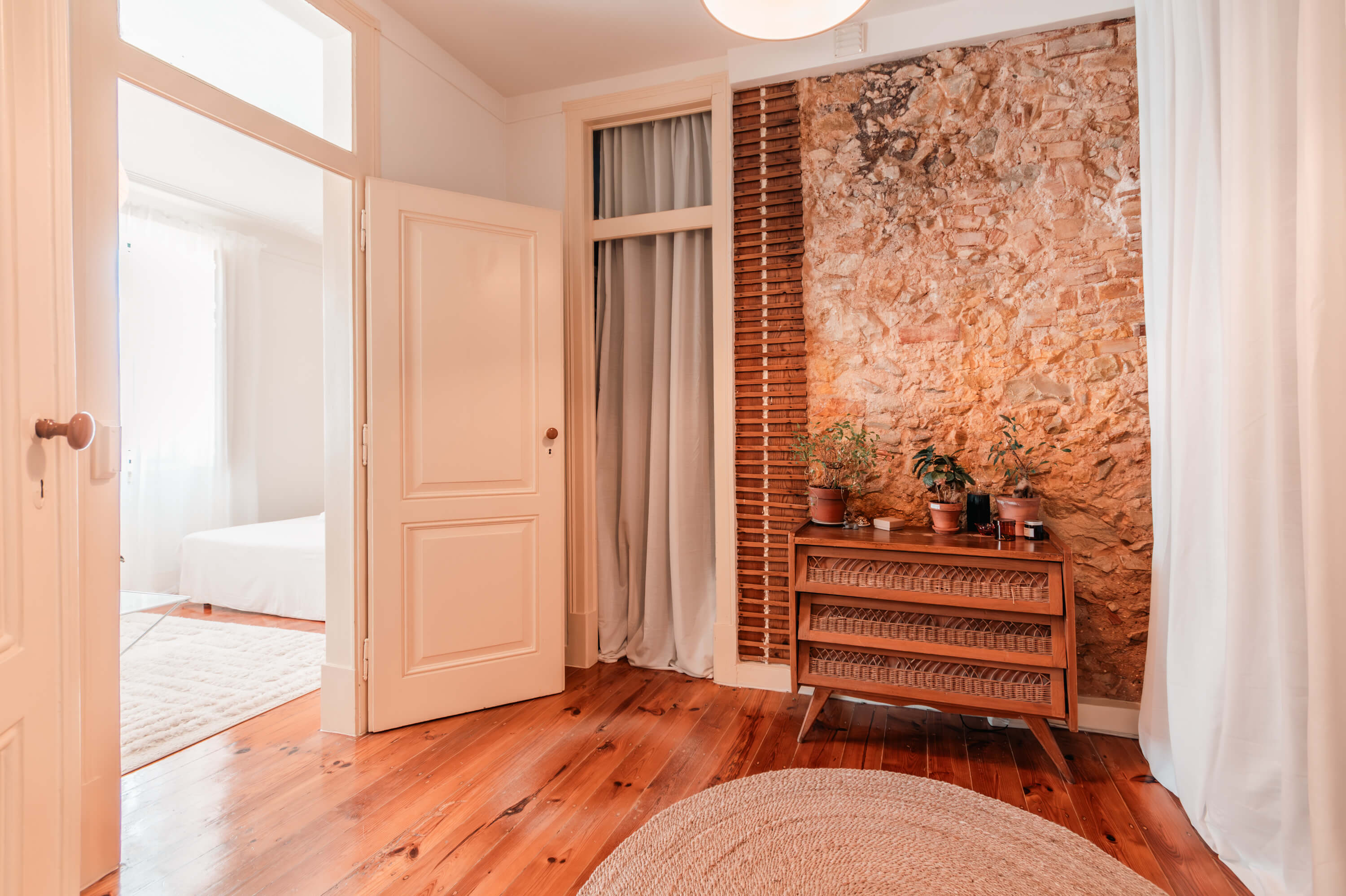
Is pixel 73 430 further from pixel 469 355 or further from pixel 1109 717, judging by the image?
pixel 1109 717

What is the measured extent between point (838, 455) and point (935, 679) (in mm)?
922

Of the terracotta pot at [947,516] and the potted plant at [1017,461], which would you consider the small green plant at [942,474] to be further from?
the potted plant at [1017,461]

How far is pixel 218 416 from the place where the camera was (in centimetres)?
480

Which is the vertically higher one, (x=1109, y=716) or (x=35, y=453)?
(x=35, y=453)

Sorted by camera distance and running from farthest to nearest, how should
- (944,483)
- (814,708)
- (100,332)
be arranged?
1. (944,483)
2. (814,708)
3. (100,332)

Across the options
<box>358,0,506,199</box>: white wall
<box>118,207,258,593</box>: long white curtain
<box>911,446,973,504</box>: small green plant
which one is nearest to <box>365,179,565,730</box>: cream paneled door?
<box>358,0,506,199</box>: white wall

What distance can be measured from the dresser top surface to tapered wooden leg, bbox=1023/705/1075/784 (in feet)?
1.72

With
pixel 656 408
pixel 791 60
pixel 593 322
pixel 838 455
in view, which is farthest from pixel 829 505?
pixel 791 60

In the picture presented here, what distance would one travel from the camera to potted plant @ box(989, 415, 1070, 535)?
2.32 metres

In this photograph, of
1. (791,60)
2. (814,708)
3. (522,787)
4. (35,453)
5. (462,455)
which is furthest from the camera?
(791,60)

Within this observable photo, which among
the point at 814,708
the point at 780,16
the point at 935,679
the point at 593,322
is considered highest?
the point at 780,16

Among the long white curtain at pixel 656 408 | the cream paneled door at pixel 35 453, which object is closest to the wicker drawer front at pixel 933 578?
the long white curtain at pixel 656 408

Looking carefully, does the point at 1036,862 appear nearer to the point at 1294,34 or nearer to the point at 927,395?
the point at 927,395

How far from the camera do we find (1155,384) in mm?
2092
